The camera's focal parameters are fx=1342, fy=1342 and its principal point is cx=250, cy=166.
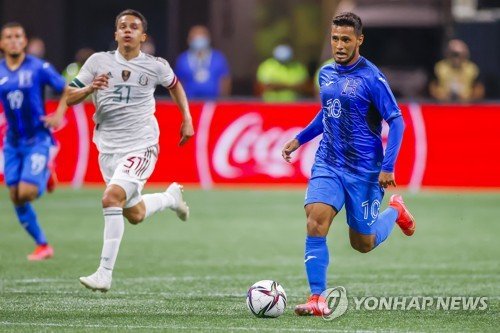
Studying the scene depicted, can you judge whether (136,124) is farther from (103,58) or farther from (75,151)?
(75,151)

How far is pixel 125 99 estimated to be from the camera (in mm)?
10961

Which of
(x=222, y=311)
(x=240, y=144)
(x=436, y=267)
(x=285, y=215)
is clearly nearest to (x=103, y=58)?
(x=222, y=311)

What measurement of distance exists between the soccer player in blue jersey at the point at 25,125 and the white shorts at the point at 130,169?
269 cm

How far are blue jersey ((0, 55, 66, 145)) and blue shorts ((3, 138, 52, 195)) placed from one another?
0.09 metres

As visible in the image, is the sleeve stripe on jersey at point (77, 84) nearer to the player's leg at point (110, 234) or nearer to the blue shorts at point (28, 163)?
the player's leg at point (110, 234)

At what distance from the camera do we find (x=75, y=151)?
21016 mm

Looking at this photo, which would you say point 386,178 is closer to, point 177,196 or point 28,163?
point 177,196

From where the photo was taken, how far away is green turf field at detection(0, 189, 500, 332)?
9.34m

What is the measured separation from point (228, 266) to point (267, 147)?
785cm

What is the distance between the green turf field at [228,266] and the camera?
30.6 feet

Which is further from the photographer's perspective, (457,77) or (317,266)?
(457,77)

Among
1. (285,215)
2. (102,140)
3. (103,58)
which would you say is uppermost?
(103,58)

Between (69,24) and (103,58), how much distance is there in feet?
58.6

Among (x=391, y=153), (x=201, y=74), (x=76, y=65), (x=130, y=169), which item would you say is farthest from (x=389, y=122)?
(x=76, y=65)
